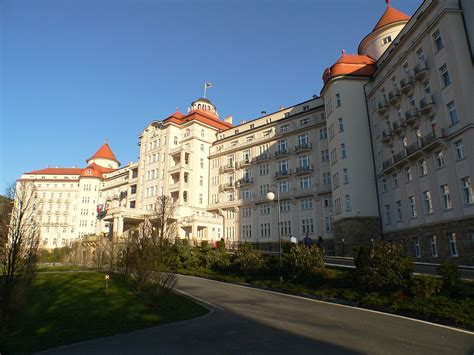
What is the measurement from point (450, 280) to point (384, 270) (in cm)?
282

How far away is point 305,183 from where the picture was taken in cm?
4603

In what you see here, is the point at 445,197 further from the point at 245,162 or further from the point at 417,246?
the point at 245,162

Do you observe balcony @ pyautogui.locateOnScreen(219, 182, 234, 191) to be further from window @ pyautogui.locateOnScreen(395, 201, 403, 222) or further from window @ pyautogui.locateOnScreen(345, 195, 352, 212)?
window @ pyautogui.locateOnScreen(395, 201, 403, 222)

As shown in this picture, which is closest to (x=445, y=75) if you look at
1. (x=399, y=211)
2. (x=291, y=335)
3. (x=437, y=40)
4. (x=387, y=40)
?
(x=437, y=40)

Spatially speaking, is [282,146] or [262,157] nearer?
[282,146]

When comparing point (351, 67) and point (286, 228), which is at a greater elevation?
point (351, 67)

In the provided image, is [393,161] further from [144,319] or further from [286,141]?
[144,319]

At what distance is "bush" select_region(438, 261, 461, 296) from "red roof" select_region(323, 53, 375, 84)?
2878 cm

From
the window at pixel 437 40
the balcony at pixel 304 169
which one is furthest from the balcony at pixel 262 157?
the window at pixel 437 40

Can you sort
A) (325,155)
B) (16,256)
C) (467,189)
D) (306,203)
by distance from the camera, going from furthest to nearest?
(306,203), (325,155), (467,189), (16,256)

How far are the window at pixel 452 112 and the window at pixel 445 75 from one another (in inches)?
64.4

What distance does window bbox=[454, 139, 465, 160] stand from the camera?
23.9 metres

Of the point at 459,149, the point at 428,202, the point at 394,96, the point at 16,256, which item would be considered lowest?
the point at 16,256

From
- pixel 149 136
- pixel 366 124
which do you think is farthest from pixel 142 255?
pixel 149 136
